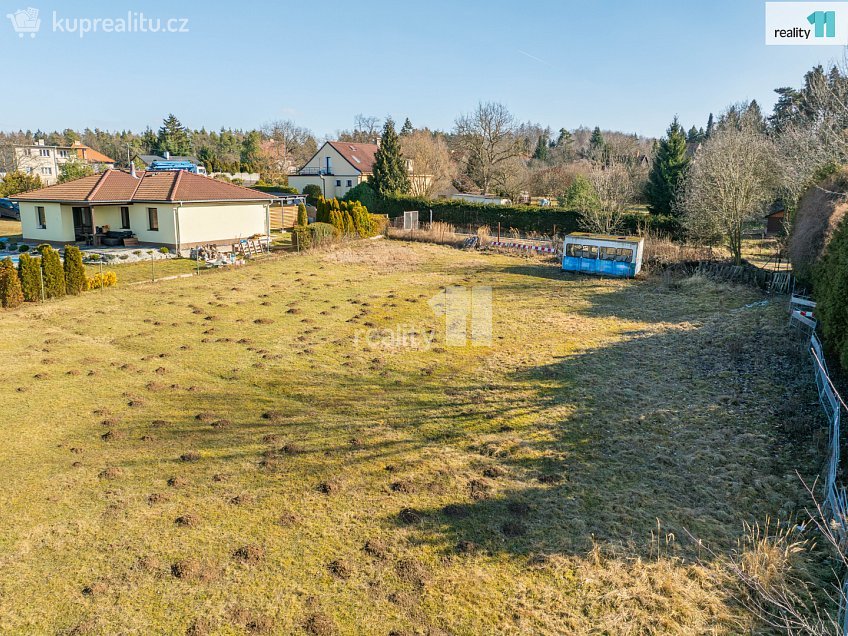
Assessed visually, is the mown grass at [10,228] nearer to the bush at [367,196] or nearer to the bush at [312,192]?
the bush at [312,192]

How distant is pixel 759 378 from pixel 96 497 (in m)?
11.6

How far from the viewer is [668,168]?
119 feet

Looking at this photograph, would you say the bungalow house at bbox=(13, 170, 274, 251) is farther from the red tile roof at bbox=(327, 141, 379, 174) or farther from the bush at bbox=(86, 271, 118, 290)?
the red tile roof at bbox=(327, 141, 379, 174)

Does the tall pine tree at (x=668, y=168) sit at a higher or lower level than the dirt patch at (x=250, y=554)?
higher

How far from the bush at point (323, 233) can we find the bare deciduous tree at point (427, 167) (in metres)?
15.0

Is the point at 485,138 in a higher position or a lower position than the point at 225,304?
higher

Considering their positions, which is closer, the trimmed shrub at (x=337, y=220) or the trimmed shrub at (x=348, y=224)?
the trimmed shrub at (x=337, y=220)

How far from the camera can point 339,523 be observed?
6387 mm

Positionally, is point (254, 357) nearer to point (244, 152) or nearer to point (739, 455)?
point (739, 455)

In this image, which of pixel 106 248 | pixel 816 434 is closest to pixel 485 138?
pixel 106 248

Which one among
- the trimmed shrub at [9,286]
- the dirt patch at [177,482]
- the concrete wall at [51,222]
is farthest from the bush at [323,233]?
the dirt patch at [177,482]

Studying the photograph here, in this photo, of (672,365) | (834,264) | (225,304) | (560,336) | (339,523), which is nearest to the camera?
(339,523)

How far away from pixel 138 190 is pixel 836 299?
89.6 ft

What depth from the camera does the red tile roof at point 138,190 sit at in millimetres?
24438
